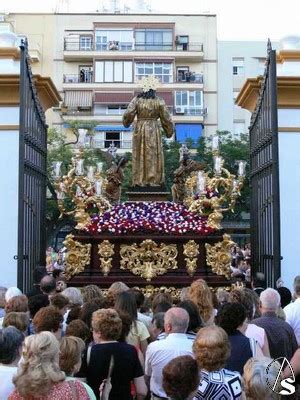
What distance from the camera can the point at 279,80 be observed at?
13.5m

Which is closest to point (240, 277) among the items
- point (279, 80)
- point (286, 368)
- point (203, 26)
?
point (279, 80)

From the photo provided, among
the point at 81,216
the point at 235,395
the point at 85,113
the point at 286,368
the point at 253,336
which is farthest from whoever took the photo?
Result: the point at 85,113

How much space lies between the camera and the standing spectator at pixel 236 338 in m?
5.51

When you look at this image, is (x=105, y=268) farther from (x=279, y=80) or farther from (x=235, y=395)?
(x=235, y=395)

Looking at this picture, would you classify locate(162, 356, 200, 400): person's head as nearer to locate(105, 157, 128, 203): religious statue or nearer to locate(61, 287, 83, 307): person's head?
locate(61, 287, 83, 307): person's head

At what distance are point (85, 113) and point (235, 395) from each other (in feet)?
132

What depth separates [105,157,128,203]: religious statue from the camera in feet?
53.5

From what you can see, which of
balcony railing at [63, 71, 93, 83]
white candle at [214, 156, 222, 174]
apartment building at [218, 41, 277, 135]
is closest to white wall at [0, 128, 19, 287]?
white candle at [214, 156, 222, 174]

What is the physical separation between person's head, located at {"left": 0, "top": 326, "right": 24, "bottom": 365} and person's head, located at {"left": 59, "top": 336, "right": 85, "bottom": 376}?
0.85 ft

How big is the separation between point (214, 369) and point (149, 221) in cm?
947

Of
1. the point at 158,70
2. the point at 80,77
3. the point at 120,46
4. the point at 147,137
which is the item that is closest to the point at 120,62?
the point at 120,46

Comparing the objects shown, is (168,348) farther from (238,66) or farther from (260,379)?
(238,66)

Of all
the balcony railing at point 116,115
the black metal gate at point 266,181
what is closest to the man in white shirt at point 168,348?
the black metal gate at point 266,181

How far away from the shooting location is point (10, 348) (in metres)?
4.80
